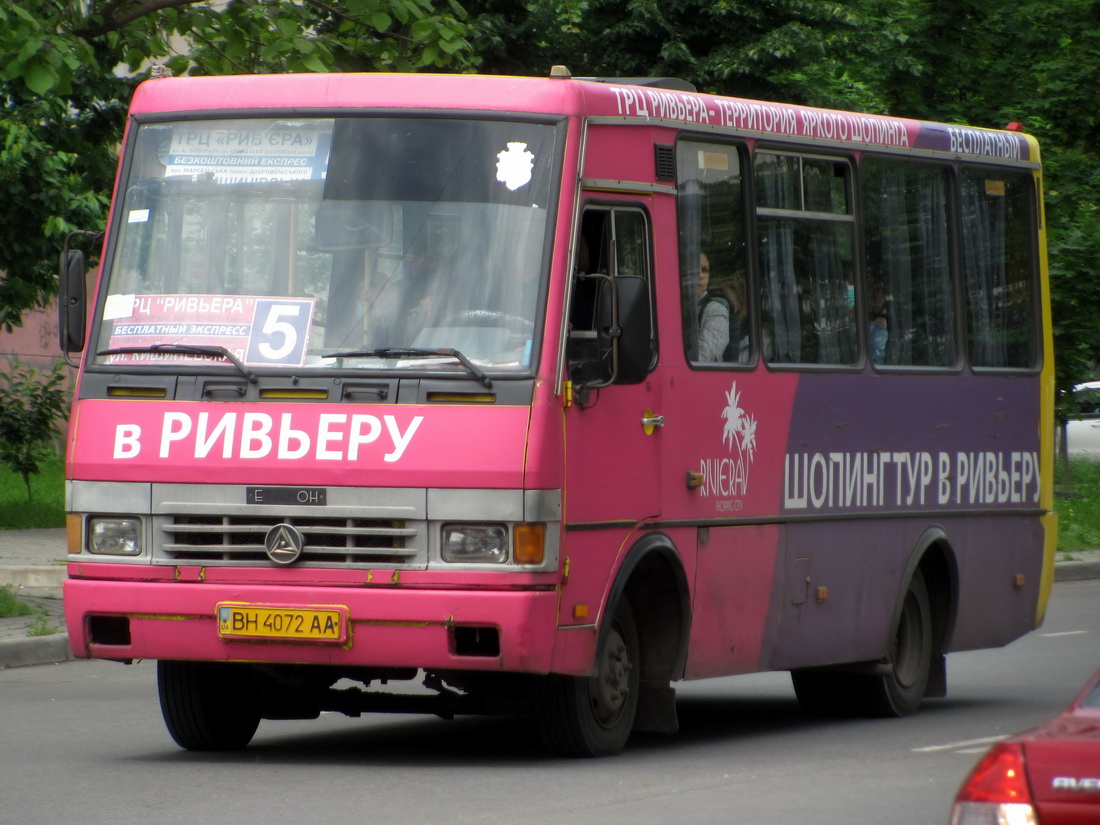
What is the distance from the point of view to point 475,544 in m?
8.34

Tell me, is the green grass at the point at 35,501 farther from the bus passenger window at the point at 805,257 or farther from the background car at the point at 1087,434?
the background car at the point at 1087,434

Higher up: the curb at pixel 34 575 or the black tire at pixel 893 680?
the curb at pixel 34 575

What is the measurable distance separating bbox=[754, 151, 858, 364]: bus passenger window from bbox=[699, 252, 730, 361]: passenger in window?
0.41 meters

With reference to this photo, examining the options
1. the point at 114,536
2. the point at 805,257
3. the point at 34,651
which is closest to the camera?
the point at 114,536

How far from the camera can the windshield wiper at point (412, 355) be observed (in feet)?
27.6

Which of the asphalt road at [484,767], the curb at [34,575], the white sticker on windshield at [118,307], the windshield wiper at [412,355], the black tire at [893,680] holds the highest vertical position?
the white sticker on windshield at [118,307]

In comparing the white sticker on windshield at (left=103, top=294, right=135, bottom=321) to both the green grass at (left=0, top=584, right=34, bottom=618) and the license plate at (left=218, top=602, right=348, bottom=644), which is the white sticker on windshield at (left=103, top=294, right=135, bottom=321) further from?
the green grass at (left=0, top=584, right=34, bottom=618)

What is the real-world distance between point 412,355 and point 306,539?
83 centimetres

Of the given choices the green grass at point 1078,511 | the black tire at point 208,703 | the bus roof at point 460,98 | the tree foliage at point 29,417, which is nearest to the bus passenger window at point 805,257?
the bus roof at point 460,98

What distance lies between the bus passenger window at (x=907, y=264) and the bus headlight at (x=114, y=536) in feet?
→ 13.6

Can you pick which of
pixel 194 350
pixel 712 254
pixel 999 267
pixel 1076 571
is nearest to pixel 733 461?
pixel 712 254

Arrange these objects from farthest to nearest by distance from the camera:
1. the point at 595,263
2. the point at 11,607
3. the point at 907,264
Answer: the point at 11,607, the point at 907,264, the point at 595,263

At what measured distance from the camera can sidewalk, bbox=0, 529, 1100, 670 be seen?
13.3 m

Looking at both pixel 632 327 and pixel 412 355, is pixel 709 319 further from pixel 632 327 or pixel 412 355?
pixel 412 355
